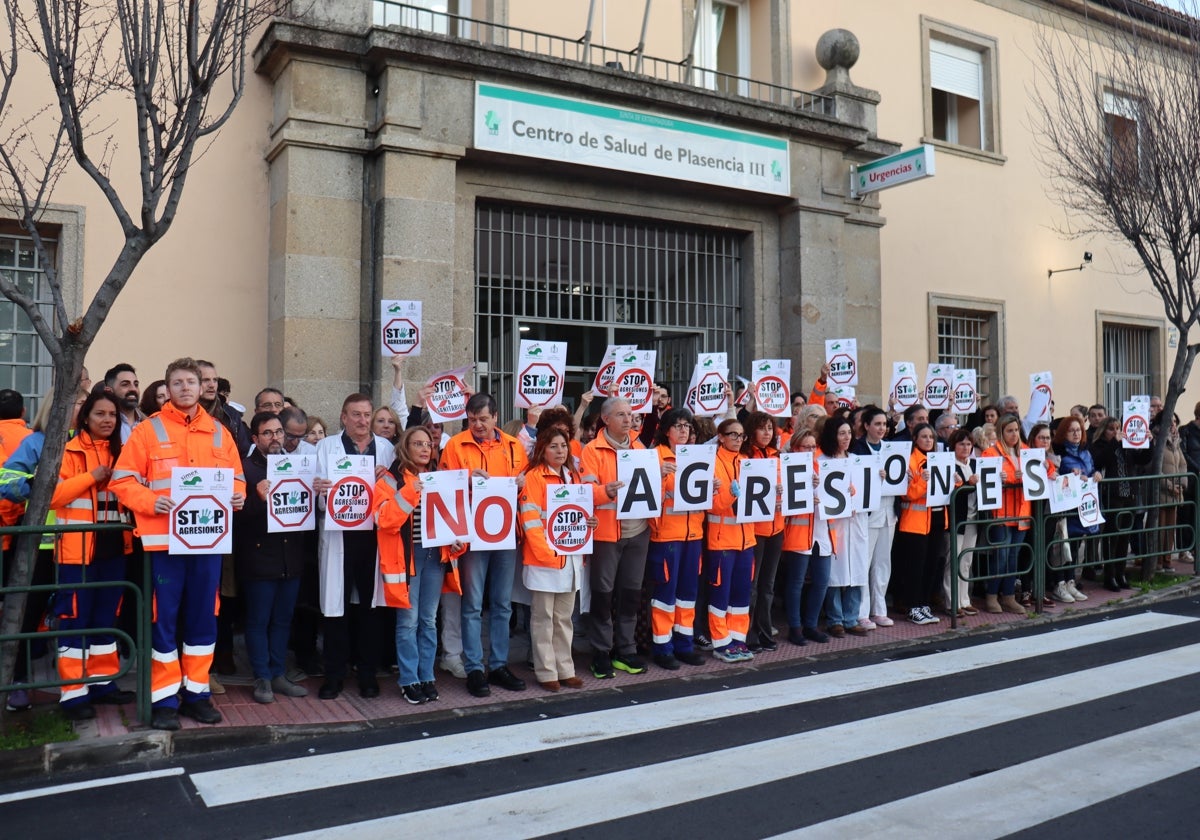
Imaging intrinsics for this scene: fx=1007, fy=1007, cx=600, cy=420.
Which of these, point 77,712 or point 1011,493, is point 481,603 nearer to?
point 77,712

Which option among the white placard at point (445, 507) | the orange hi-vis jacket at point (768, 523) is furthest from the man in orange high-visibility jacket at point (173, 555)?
the orange hi-vis jacket at point (768, 523)

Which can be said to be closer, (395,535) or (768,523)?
(395,535)

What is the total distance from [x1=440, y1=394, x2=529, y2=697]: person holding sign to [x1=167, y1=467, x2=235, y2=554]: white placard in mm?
1534

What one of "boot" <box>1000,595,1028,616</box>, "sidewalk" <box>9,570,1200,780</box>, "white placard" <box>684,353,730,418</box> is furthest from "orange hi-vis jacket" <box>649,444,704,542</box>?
"boot" <box>1000,595,1028,616</box>

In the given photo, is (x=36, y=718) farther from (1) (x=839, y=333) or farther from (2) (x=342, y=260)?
(1) (x=839, y=333)

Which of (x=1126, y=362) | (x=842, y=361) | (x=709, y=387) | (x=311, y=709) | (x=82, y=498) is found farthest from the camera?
(x=1126, y=362)

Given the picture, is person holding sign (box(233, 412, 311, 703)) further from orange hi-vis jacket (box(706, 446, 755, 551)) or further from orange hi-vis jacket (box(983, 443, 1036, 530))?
orange hi-vis jacket (box(983, 443, 1036, 530))

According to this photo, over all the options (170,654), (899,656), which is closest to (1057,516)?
(899,656)

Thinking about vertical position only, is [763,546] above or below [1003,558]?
above

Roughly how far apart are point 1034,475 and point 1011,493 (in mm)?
269

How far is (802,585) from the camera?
27.0 ft

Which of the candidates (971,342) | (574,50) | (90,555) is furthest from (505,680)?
(971,342)

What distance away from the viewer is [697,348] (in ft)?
42.0

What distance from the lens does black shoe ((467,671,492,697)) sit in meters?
6.64
